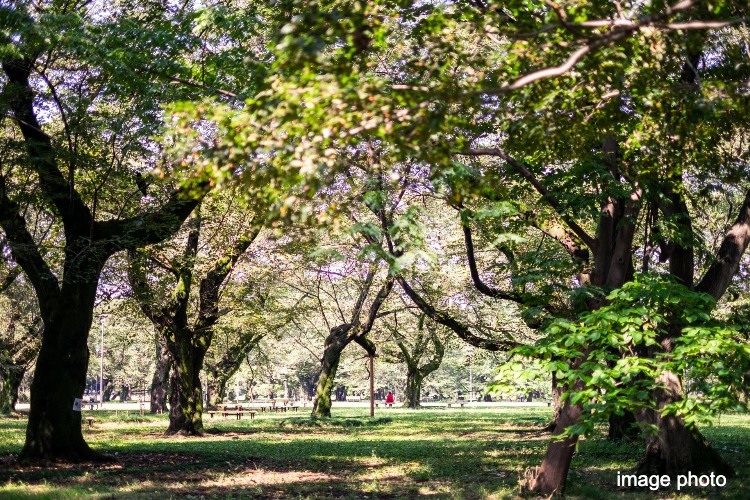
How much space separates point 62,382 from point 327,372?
21.0 meters

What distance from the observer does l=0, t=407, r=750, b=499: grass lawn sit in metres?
10.8

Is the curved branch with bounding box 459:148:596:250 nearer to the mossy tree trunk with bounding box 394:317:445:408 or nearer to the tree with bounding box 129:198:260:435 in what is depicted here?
the tree with bounding box 129:198:260:435

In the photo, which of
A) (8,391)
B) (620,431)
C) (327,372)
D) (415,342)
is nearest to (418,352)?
(415,342)

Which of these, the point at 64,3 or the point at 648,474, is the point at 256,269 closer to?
the point at 64,3

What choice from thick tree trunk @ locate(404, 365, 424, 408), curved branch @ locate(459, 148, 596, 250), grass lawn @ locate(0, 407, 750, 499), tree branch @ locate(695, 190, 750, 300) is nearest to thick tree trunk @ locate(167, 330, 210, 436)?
grass lawn @ locate(0, 407, 750, 499)

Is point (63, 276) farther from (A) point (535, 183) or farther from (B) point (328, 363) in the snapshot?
(B) point (328, 363)

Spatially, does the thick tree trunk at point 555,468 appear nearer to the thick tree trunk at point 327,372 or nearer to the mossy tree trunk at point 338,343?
the mossy tree trunk at point 338,343

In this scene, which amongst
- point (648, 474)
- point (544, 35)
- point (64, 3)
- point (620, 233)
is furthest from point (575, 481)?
point (64, 3)

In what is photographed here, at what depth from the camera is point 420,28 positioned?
252 inches

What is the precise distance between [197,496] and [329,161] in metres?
6.64

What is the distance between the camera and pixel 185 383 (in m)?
24.8

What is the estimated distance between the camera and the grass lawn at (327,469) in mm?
10766

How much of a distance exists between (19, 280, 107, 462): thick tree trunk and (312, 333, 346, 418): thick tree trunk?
19.2m

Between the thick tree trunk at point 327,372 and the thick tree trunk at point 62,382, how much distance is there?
19.2 meters
